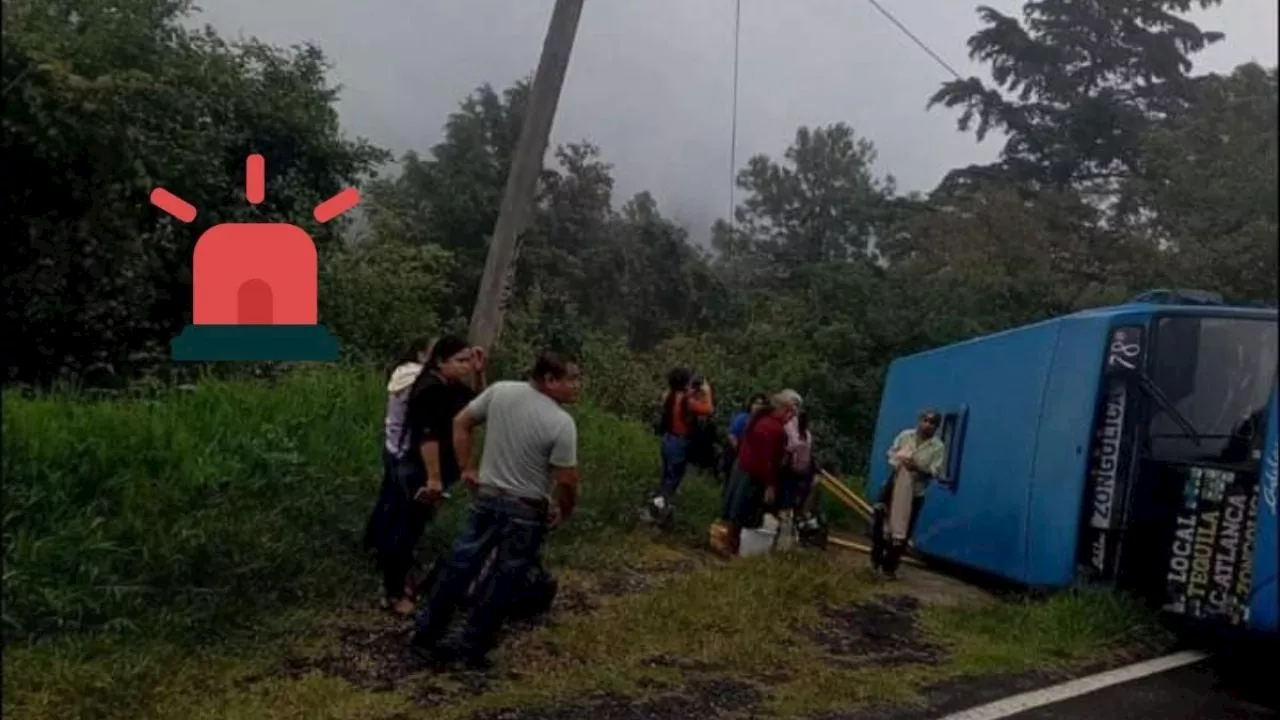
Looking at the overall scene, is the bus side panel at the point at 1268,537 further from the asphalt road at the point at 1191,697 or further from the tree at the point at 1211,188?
the asphalt road at the point at 1191,697

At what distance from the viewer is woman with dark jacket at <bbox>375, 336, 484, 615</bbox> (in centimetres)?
646

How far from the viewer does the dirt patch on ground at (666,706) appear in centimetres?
532

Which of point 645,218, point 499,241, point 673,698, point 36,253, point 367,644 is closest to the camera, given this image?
point 673,698

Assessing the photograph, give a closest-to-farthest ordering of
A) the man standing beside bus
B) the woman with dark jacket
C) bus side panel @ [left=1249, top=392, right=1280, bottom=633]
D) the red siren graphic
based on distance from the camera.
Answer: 1. bus side panel @ [left=1249, top=392, right=1280, bottom=633]
2. the woman with dark jacket
3. the red siren graphic
4. the man standing beside bus

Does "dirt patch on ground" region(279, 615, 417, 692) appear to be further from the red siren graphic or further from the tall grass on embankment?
the red siren graphic

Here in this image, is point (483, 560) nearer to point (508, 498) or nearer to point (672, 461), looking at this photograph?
point (508, 498)

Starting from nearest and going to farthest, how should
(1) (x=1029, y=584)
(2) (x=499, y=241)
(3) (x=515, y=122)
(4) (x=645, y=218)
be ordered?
(1) (x=1029, y=584) → (2) (x=499, y=241) → (3) (x=515, y=122) → (4) (x=645, y=218)

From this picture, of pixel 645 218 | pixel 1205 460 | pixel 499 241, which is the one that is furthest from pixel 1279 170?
pixel 645 218

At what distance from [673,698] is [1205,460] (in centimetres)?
333

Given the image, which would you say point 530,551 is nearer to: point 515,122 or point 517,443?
point 517,443

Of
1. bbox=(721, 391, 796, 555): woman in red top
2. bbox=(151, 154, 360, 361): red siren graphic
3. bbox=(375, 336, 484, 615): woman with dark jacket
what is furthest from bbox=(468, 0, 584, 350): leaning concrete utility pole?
bbox=(375, 336, 484, 615): woman with dark jacket

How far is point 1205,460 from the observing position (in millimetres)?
7117

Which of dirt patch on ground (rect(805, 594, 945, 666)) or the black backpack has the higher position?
the black backpack

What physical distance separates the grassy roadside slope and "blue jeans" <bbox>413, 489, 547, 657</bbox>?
24 cm
